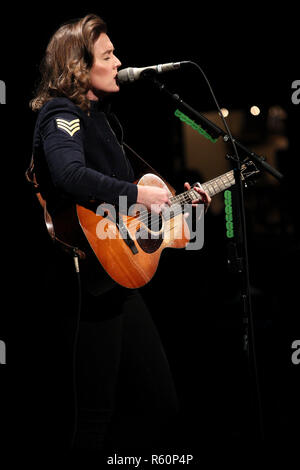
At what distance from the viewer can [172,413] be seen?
6.23 feet

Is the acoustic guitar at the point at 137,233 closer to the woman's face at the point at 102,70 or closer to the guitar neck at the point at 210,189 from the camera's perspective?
the guitar neck at the point at 210,189

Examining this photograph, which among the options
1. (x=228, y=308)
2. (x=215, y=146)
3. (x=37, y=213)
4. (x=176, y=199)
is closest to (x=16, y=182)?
(x=37, y=213)

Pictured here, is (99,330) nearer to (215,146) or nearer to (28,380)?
(28,380)

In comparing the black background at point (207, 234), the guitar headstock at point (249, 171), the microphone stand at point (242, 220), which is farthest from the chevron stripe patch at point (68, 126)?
the black background at point (207, 234)

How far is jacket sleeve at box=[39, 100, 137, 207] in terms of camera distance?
1582 millimetres

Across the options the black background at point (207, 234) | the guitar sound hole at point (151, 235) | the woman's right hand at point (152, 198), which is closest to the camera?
the woman's right hand at point (152, 198)

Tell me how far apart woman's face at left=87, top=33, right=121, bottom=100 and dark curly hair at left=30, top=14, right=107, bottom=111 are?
2 centimetres

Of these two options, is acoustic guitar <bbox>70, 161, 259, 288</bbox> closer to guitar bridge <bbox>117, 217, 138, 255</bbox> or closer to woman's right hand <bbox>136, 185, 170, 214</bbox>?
guitar bridge <bbox>117, 217, 138, 255</bbox>

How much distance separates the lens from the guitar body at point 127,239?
1766mm

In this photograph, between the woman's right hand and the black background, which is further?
the black background

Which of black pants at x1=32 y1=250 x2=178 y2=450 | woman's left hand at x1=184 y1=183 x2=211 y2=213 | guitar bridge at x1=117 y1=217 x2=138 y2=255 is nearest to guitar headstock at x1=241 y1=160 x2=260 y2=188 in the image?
woman's left hand at x1=184 y1=183 x2=211 y2=213

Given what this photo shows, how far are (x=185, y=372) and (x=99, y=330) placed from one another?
1.72 metres

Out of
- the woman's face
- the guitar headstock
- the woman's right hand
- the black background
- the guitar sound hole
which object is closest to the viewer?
the woman's right hand

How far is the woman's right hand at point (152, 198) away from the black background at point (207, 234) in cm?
75
